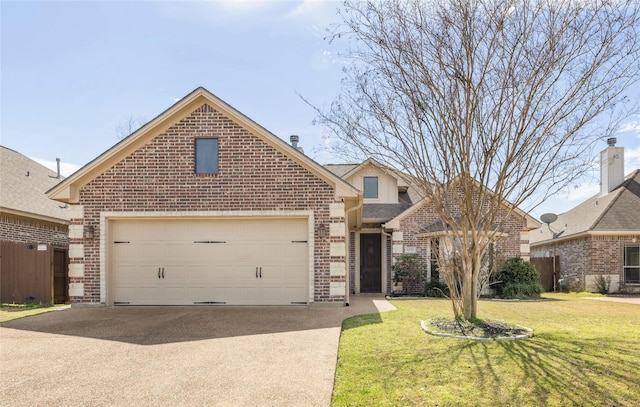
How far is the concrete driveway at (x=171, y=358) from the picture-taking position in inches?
197

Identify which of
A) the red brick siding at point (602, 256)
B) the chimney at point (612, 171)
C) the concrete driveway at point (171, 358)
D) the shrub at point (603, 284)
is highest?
the chimney at point (612, 171)

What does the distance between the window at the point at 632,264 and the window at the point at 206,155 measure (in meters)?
16.5

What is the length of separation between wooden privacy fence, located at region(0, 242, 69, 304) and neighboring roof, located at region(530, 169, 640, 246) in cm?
1913

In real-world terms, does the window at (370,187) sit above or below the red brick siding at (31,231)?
above

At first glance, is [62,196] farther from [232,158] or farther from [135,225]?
[232,158]

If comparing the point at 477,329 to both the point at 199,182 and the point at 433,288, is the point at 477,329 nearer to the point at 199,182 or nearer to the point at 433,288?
the point at 199,182

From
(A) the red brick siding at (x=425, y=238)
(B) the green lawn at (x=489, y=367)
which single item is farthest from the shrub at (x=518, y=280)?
(B) the green lawn at (x=489, y=367)

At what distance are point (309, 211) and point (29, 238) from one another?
10440 millimetres

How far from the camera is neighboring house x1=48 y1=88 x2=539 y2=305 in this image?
38.1ft

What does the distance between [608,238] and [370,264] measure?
31.3ft

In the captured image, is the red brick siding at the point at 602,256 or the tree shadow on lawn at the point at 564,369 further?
the red brick siding at the point at 602,256

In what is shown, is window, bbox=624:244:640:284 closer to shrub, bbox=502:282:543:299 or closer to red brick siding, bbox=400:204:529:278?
red brick siding, bbox=400:204:529:278

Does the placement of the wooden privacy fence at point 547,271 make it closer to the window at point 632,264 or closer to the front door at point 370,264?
the window at point 632,264

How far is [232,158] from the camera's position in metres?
11.7
